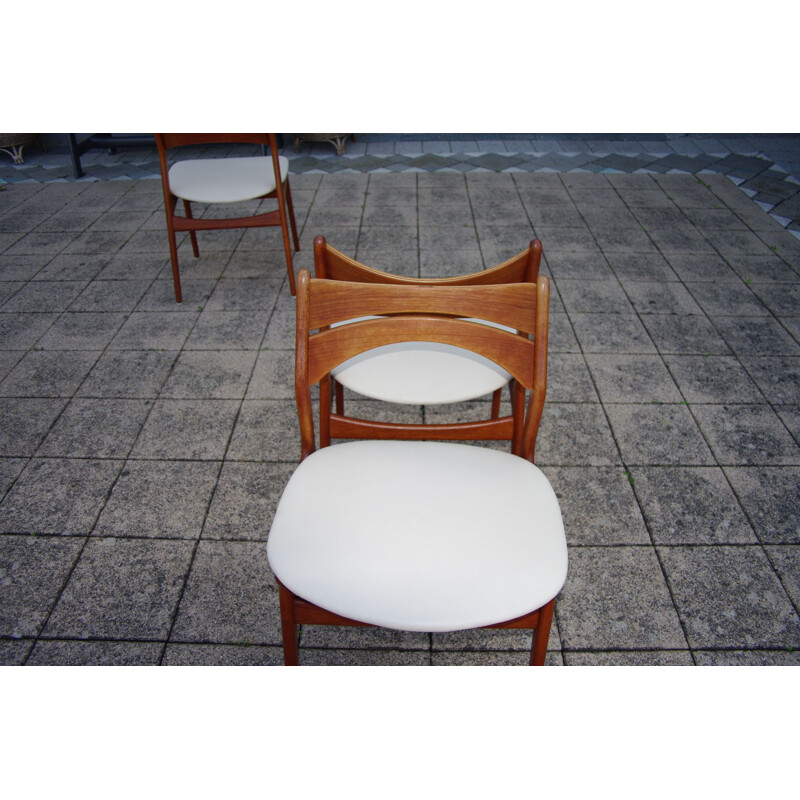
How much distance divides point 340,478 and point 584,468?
1.14 metres

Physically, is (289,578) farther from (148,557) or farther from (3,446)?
(3,446)

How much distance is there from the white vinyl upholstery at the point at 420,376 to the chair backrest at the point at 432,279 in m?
0.26

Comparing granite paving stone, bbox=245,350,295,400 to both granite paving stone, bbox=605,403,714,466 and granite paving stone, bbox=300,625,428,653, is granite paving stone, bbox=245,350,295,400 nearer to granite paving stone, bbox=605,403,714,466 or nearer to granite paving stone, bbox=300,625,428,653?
granite paving stone, bbox=300,625,428,653

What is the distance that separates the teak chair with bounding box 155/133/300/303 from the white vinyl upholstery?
153 cm

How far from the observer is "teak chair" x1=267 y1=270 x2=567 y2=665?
3.46 ft

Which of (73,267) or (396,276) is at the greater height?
(396,276)

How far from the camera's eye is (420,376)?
166 centimetres

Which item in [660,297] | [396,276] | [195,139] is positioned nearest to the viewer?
[396,276]

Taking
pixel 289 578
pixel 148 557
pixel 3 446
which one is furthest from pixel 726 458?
pixel 3 446

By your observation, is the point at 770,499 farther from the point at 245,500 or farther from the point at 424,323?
the point at 245,500

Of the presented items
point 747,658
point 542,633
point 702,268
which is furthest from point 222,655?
point 702,268

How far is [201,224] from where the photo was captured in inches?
117

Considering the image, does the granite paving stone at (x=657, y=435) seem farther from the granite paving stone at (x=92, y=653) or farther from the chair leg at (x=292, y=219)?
the chair leg at (x=292, y=219)

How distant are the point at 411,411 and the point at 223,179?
1685 mm
